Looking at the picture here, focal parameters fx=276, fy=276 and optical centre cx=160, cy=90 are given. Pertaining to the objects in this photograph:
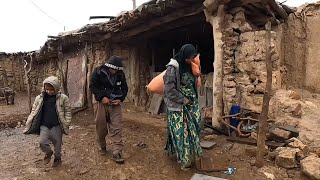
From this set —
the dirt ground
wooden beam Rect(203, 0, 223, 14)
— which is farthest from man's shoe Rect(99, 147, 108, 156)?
wooden beam Rect(203, 0, 223, 14)

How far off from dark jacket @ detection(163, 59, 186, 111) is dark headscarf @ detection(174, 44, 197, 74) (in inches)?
2.9

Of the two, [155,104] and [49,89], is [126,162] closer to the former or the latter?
[49,89]

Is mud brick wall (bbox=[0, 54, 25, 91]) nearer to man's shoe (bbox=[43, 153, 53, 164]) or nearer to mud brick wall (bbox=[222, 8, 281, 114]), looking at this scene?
man's shoe (bbox=[43, 153, 53, 164])

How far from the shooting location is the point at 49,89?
383 cm

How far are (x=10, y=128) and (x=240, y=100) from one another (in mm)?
5646

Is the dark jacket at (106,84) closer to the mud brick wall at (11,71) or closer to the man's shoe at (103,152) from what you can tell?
the man's shoe at (103,152)

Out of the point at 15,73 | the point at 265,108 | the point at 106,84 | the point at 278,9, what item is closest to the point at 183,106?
the point at 265,108

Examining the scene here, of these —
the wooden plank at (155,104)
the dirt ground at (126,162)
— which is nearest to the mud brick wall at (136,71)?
the wooden plank at (155,104)

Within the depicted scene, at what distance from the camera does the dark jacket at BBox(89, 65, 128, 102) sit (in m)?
3.91

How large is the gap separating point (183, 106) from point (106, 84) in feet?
3.85

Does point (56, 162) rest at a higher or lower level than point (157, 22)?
lower

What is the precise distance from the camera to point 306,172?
3377mm

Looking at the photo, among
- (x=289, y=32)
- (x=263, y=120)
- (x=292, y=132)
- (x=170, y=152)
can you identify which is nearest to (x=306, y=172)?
(x=263, y=120)

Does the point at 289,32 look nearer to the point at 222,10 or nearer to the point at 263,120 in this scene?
the point at 222,10
